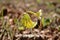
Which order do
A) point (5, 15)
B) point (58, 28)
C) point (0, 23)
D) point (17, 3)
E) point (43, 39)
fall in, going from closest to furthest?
point (43, 39), point (58, 28), point (0, 23), point (5, 15), point (17, 3)

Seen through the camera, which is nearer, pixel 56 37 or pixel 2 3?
pixel 56 37

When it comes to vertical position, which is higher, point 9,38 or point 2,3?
point 2,3

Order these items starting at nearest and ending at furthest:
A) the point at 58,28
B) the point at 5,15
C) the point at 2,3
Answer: the point at 58,28, the point at 5,15, the point at 2,3

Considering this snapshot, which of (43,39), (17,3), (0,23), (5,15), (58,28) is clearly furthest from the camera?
(17,3)

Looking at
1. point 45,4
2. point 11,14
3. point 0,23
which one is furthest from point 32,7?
point 0,23

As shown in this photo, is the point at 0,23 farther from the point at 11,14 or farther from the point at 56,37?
the point at 56,37

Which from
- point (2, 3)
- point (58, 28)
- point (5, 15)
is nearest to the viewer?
point (58, 28)

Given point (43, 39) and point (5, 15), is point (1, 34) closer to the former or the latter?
point (43, 39)

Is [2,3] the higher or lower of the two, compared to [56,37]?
higher

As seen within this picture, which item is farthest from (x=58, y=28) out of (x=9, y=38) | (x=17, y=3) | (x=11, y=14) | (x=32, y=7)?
(x=17, y=3)
